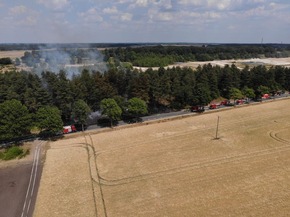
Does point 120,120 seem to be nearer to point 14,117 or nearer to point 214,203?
point 14,117

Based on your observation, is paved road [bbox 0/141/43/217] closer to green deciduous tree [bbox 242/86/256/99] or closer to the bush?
the bush

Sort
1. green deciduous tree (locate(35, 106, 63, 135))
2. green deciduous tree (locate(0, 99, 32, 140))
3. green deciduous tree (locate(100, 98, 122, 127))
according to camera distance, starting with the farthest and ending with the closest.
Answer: green deciduous tree (locate(100, 98, 122, 127)) < green deciduous tree (locate(35, 106, 63, 135)) < green deciduous tree (locate(0, 99, 32, 140))

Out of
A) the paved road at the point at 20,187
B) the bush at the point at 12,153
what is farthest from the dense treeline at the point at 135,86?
the paved road at the point at 20,187

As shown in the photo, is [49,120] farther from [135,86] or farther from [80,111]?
[135,86]

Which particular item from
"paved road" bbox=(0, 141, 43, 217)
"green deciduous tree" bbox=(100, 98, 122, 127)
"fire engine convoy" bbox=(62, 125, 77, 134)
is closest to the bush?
"paved road" bbox=(0, 141, 43, 217)

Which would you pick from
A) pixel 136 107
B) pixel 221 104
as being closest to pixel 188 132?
pixel 136 107

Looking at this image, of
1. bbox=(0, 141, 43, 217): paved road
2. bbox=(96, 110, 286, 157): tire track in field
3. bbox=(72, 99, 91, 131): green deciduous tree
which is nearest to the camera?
bbox=(0, 141, 43, 217): paved road

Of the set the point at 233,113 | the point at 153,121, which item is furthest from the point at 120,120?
the point at 233,113
